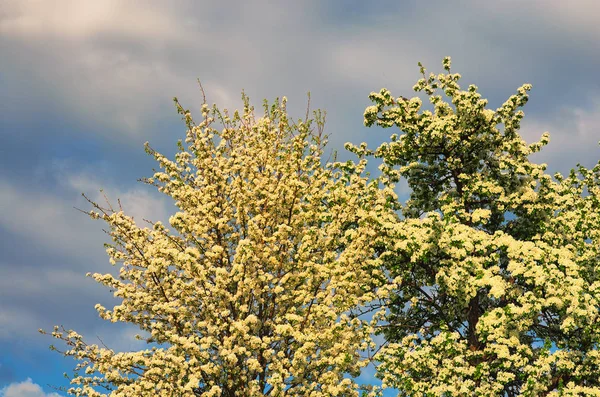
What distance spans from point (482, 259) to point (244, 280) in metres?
8.74

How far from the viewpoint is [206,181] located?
18844 mm

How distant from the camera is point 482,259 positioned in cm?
1975

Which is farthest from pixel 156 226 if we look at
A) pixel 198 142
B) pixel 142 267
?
pixel 198 142

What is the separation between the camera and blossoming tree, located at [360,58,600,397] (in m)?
18.3

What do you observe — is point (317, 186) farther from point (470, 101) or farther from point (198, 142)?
point (470, 101)

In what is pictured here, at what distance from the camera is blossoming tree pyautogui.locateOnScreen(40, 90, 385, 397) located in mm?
16000

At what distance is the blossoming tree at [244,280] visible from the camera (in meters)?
16.0

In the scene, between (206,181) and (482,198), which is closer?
(206,181)

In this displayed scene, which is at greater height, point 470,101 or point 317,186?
point 470,101

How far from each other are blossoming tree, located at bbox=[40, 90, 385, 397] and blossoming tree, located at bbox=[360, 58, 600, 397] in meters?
2.59

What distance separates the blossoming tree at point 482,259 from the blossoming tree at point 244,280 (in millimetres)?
2590

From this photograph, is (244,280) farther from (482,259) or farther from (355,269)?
(482,259)

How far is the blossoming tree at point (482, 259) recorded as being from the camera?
1830cm

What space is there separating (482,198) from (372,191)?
19.6 feet
